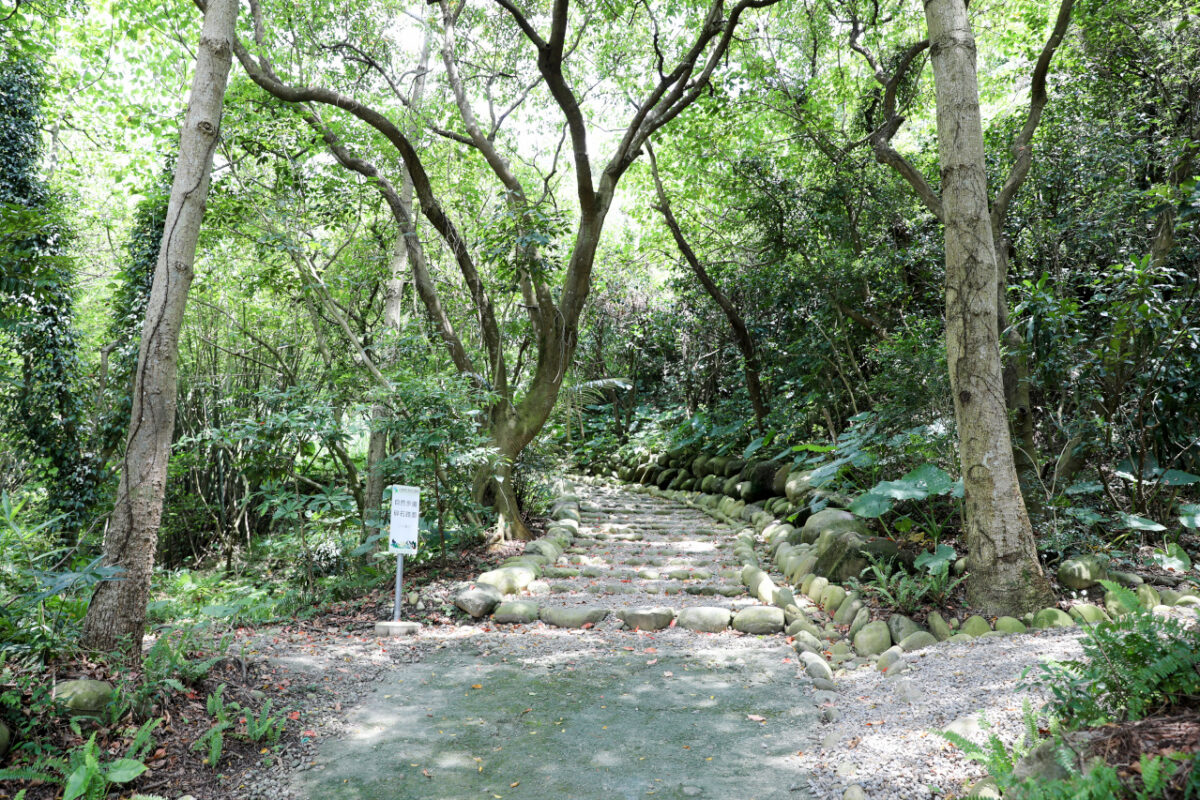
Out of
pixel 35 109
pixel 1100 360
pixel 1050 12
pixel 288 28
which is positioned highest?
pixel 1050 12

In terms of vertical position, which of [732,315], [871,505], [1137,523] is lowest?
[1137,523]

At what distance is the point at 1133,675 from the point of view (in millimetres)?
2082

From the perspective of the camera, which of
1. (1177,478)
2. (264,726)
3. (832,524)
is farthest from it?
(832,524)

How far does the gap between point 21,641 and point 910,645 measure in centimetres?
431

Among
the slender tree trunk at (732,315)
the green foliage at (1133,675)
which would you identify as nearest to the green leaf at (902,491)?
the green foliage at (1133,675)

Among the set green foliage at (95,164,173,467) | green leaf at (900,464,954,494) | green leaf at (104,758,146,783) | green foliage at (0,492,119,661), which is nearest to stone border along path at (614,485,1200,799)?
green leaf at (900,464,954,494)

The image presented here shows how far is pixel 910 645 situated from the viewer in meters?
3.94

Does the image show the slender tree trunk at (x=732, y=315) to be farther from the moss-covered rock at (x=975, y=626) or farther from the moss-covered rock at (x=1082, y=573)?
the moss-covered rock at (x=975, y=626)

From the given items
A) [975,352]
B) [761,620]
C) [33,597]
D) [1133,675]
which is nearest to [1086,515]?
[975,352]

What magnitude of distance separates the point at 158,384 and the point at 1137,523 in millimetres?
5729

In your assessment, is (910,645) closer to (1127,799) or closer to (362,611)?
(1127,799)

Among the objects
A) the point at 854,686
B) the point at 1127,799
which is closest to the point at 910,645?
the point at 854,686

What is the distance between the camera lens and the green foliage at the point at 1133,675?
202cm

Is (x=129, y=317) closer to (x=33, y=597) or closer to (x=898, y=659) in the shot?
(x=33, y=597)
